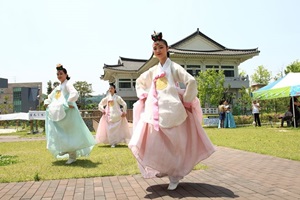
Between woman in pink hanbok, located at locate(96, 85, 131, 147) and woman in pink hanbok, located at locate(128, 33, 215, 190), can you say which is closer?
woman in pink hanbok, located at locate(128, 33, 215, 190)

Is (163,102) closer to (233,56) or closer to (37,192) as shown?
(37,192)

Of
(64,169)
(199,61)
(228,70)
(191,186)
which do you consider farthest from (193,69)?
(191,186)

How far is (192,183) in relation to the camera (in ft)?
13.7

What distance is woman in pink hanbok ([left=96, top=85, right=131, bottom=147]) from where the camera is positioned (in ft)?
31.5

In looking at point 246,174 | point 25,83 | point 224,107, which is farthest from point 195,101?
point 25,83

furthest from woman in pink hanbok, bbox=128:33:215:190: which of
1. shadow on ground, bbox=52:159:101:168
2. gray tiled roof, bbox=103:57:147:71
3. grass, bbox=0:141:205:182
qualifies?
gray tiled roof, bbox=103:57:147:71

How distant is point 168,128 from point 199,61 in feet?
102

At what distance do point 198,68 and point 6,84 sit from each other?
5318 cm

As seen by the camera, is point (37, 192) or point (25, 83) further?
point (25, 83)

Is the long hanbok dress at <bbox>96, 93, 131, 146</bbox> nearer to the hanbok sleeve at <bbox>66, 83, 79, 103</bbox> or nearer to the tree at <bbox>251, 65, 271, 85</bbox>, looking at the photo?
the hanbok sleeve at <bbox>66, 83, 79, 103</bbox>

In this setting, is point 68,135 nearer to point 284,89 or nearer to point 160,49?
point 160,49

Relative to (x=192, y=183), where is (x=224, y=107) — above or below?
above

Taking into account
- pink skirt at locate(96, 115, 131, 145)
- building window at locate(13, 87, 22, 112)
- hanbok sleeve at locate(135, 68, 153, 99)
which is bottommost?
pink skirt at locate(96, 115, 131, 145)

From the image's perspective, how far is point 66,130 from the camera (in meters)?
6.12
